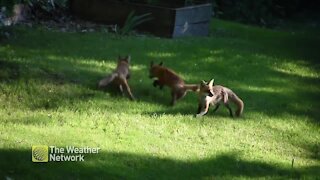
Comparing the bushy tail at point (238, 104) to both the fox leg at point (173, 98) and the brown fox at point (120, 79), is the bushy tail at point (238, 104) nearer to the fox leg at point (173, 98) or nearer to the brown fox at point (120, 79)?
the fox leg at point (173, 98)

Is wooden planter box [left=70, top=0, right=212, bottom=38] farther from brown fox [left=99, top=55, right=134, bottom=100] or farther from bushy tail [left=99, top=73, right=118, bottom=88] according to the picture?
bushy tail [left=99, top=73, right=118, bottom=88]

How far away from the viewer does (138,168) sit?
5.69 meters

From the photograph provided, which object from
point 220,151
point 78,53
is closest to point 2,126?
point 220,151

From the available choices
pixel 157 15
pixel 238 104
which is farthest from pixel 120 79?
pixel 157 15

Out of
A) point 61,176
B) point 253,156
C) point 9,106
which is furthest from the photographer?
point 9,106

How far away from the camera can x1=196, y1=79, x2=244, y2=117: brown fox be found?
7180mm

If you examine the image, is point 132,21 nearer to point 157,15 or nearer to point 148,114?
point 157,15

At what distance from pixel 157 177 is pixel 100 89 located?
246 centimetres

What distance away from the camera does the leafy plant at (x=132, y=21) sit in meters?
11.5

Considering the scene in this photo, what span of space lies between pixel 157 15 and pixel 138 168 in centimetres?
629

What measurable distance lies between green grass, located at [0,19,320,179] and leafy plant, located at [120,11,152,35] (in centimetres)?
51

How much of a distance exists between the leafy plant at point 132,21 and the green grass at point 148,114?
0.51 m

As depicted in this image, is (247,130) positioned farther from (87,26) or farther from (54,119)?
(87,26)

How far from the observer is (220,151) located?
6.43 m
